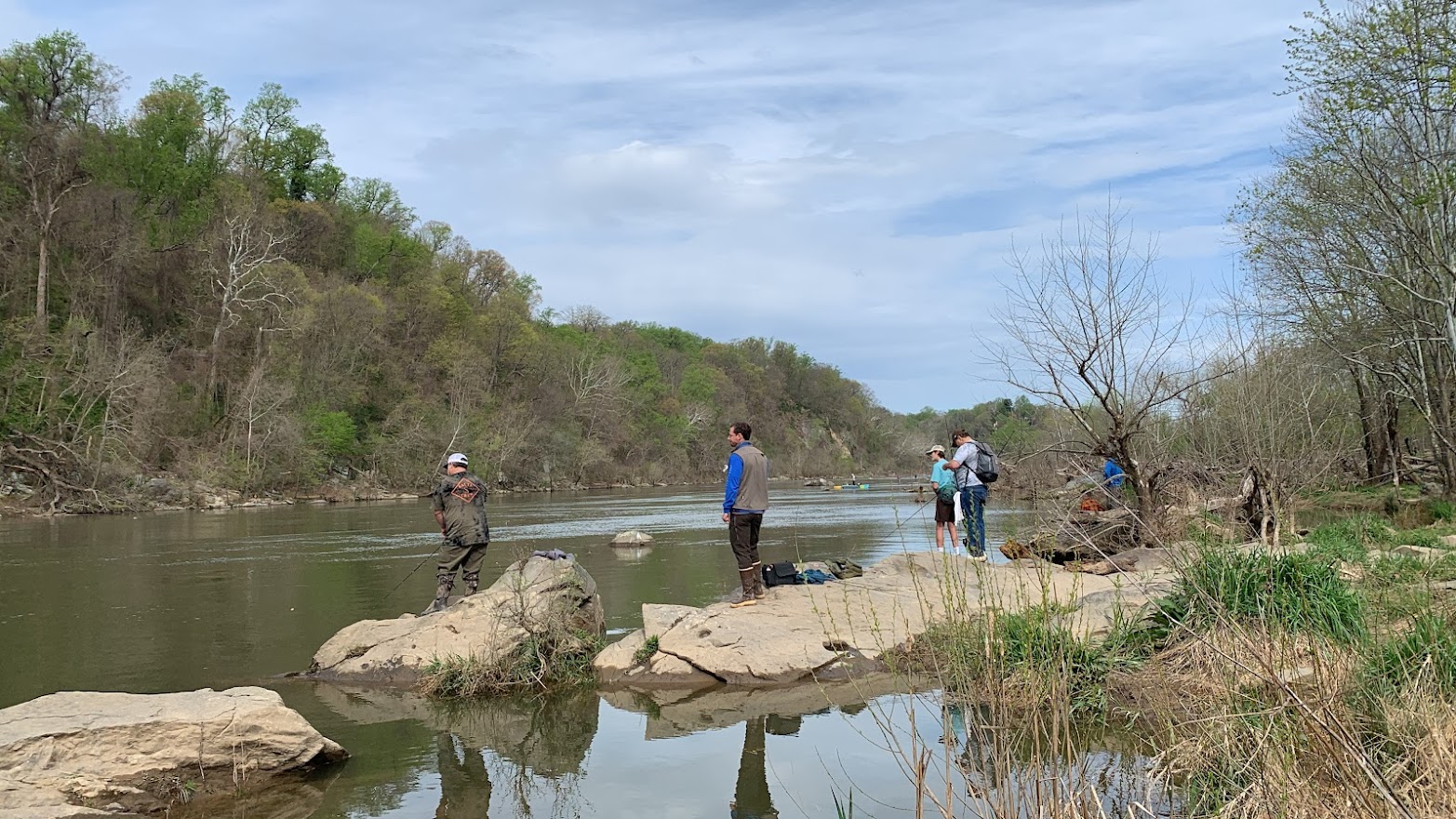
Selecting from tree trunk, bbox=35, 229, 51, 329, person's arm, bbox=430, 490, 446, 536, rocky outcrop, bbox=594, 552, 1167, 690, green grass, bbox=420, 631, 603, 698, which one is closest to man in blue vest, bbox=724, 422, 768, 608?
rocky outcrop, bbox=594, 552, 1167, 690

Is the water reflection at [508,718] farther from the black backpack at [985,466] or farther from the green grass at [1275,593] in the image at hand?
the black backpack at [985,466]

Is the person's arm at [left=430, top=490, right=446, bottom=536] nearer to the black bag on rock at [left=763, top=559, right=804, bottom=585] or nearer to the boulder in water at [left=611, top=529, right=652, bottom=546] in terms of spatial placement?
the black bag on rock at [left=763, top=559, right=804, bottom=585]

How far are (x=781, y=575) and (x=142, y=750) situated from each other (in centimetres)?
727

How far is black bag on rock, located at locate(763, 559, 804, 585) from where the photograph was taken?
470 inches

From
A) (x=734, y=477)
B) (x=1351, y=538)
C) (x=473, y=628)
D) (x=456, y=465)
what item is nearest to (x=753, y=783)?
(x=473, y=628)

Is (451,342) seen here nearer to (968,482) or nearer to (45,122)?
(45,122)

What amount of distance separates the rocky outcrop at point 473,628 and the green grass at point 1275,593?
527 centimetres

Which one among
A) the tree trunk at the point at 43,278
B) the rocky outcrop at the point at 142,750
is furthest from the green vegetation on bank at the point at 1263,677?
the tree trunk at the point at 43,278

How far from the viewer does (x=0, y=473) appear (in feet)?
116

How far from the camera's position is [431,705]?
27.2ft

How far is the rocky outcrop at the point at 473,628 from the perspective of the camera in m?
9.06

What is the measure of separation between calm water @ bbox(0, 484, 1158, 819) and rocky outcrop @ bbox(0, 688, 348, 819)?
0.33 m

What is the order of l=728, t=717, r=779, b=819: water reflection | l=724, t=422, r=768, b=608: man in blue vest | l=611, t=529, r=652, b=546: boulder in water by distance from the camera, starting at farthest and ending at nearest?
1. l=611, t=529, r=652, b=546: boulder in water
2. l=724, t=422, r=768, b=608: man in blue vest
3. l=728, t=717, r=779, b=819: water reflection

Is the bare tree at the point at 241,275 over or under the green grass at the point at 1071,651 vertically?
over
